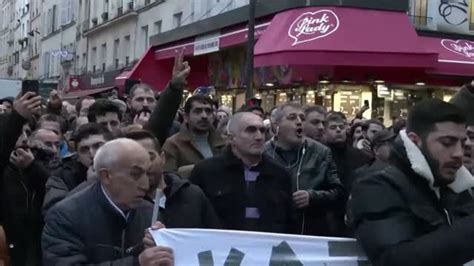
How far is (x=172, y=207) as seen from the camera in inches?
204

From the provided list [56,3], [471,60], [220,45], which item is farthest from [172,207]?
[56,3]

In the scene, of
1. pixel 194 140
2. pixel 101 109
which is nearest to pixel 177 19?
pixel 101 109

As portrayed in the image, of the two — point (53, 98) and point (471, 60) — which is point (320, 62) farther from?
point (53, 98)

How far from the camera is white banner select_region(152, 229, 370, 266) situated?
4.41 meters

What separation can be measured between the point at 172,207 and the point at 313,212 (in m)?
2.19

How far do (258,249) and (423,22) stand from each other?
15224mm

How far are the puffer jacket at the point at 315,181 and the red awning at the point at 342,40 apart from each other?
845 centimetres

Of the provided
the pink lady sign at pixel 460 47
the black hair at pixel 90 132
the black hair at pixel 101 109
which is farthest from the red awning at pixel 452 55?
the black hair at pixel 90 132

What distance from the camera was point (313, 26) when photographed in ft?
54.4

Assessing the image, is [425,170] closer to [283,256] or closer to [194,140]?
[283,256]

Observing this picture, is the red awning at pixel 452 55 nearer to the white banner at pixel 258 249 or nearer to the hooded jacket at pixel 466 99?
the hooded jacket at pixel 466 99

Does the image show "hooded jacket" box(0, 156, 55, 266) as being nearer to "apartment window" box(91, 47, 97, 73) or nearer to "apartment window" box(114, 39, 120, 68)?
"apartment window" box(114, 39, 120, 68)

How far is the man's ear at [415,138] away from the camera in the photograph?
383cm

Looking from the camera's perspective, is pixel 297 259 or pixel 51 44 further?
pixel 51 44
